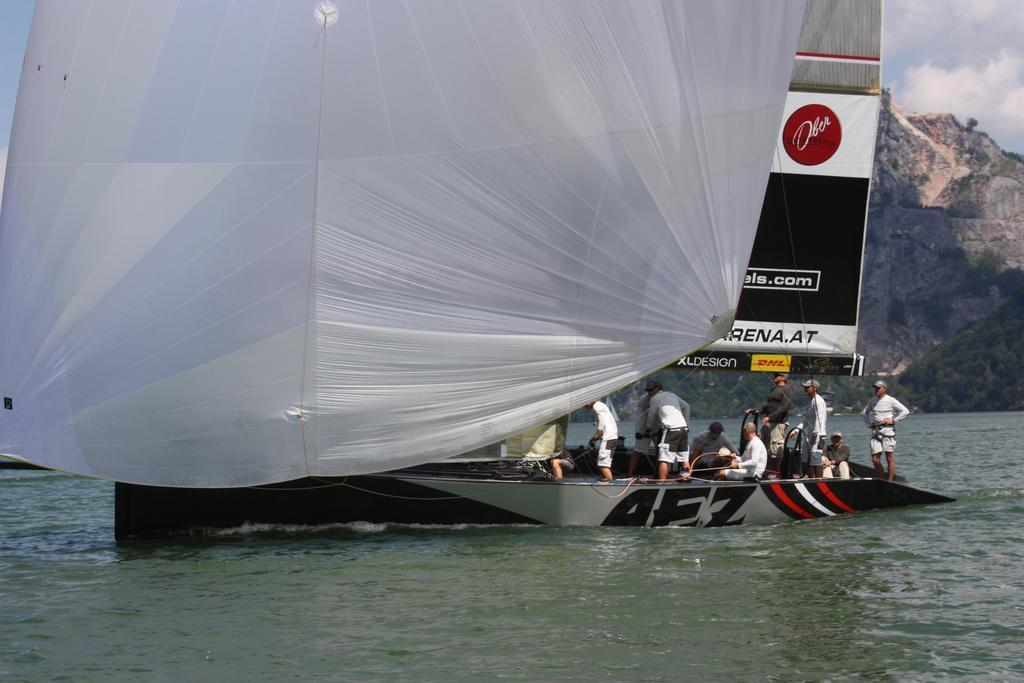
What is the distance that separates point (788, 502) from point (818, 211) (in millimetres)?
4165

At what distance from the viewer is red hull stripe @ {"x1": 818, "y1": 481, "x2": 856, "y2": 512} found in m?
13.3

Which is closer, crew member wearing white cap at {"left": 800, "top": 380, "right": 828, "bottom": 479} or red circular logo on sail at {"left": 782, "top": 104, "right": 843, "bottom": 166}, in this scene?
crew member wearing white cap at {"left": 800, "top": 380, "right": 828, "bottom": 479}

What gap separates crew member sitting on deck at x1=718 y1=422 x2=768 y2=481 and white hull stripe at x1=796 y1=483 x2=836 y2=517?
0.46 m

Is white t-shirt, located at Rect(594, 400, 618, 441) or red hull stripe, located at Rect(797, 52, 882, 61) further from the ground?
red hull stripe, located at Rect(797, 52, 882, 61)

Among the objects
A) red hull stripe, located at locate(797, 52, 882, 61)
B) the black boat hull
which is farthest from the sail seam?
red hull stripe, located at locate(797, 52, 882, 61)


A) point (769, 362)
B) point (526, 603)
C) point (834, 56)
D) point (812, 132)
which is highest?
point (834, 56)

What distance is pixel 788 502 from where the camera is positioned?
13117 millimetres

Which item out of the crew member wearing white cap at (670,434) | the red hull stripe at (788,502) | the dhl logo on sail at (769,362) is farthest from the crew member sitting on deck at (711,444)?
the dhl logo on sail at (769,362)

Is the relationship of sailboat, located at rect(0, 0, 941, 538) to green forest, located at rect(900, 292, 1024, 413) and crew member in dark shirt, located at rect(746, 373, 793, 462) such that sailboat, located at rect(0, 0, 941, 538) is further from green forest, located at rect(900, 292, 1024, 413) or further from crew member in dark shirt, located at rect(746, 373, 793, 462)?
→ green forest, located at rect(900, 292, 1024, 413)

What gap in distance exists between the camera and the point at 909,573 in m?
10.3

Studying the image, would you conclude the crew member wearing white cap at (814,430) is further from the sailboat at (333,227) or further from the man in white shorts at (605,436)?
the sailboat at (333,227)

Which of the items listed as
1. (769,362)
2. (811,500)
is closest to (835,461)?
(811,500)

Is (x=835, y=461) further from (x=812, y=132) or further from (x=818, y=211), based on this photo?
(x=812, y=132)

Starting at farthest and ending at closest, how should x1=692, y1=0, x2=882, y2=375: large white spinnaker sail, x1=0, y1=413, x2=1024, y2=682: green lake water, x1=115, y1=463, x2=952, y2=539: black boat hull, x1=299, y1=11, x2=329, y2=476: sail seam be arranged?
x1=692, y1=0, x2=882, y2=375: large white spinnaker sail, x1=115, y1=463, x2=952, y2=539: black boat hull, x1=299, y1=11, x2=329, y2=476: sail seam, x1=0, y1=413, x2=1024, y2=682: green lake water
